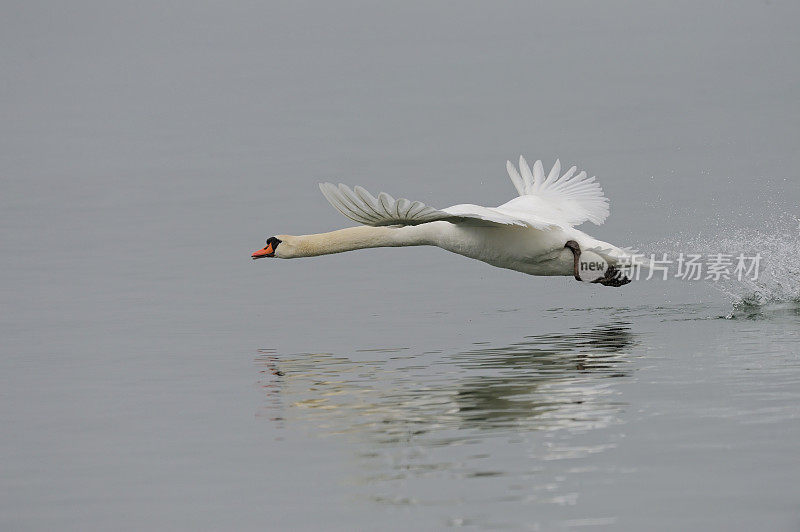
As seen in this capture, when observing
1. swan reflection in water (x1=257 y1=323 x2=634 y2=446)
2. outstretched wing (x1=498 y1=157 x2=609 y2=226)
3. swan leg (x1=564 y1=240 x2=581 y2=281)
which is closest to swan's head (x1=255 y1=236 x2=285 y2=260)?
swan reflection in water (x1=257 y1=323 x2=634 y2=446)

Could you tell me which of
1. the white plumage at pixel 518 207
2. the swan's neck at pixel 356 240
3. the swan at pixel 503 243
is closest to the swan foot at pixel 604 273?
the swan at pixel 503 243

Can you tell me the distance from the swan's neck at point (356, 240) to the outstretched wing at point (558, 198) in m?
1.52

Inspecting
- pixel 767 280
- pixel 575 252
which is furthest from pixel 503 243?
pixel 767 280

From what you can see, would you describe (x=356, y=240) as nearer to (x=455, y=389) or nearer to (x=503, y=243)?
(x=503, y=243)

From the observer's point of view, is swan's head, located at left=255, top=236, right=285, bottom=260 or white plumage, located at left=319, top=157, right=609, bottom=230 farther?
swan's head, located at left=255, top=236, right=285, bottom=260

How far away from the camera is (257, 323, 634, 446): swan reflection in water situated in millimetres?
10539

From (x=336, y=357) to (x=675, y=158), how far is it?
57.5 feet

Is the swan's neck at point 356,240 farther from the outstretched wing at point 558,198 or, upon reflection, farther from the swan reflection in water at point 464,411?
the outstretched wing at point 558,198

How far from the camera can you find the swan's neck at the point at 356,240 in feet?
48.7

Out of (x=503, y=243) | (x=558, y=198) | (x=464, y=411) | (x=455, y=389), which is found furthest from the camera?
(x=558, y=198)

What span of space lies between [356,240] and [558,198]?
9.88 feet

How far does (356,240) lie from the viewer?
593 inches

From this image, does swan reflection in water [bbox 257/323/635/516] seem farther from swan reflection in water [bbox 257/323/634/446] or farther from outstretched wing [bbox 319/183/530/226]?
outstretched wing [bbox 319/183/530/226]

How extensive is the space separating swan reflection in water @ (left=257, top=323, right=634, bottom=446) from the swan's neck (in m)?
1.29
